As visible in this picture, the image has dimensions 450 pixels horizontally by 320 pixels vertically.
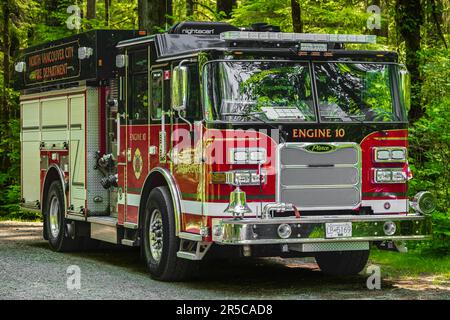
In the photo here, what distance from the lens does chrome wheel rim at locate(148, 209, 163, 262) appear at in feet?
40.0

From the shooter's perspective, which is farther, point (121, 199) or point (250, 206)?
point (121, 199)

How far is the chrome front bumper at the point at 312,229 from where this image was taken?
10.6 metres

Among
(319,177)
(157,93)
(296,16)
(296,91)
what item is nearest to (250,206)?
(319,177)

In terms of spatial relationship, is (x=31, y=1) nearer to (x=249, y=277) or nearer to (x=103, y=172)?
(x=103, y=172)

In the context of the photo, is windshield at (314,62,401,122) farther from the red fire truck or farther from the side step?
the side step

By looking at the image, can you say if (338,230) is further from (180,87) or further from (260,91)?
(180,87)

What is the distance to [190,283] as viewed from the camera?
12.0 m

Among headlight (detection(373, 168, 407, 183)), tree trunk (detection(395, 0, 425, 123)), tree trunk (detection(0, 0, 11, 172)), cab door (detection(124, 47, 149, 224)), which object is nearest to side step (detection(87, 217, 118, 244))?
cab door (detection(124, 47, 149, 224))

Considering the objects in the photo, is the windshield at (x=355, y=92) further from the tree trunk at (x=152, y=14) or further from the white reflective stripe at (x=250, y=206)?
the tree trunk at (x=152, y=14)

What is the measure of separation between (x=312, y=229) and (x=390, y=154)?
1.53m

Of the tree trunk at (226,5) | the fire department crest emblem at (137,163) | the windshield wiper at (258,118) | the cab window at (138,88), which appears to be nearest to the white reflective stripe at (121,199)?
the fire department crest emblem at (137,163)

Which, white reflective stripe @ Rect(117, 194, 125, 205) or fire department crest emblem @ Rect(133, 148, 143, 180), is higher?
fire department crest emblem @ Rect(133, 148, 143, 180)

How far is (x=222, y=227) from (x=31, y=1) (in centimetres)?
2003

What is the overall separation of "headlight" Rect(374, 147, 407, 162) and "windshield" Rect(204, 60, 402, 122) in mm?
354
